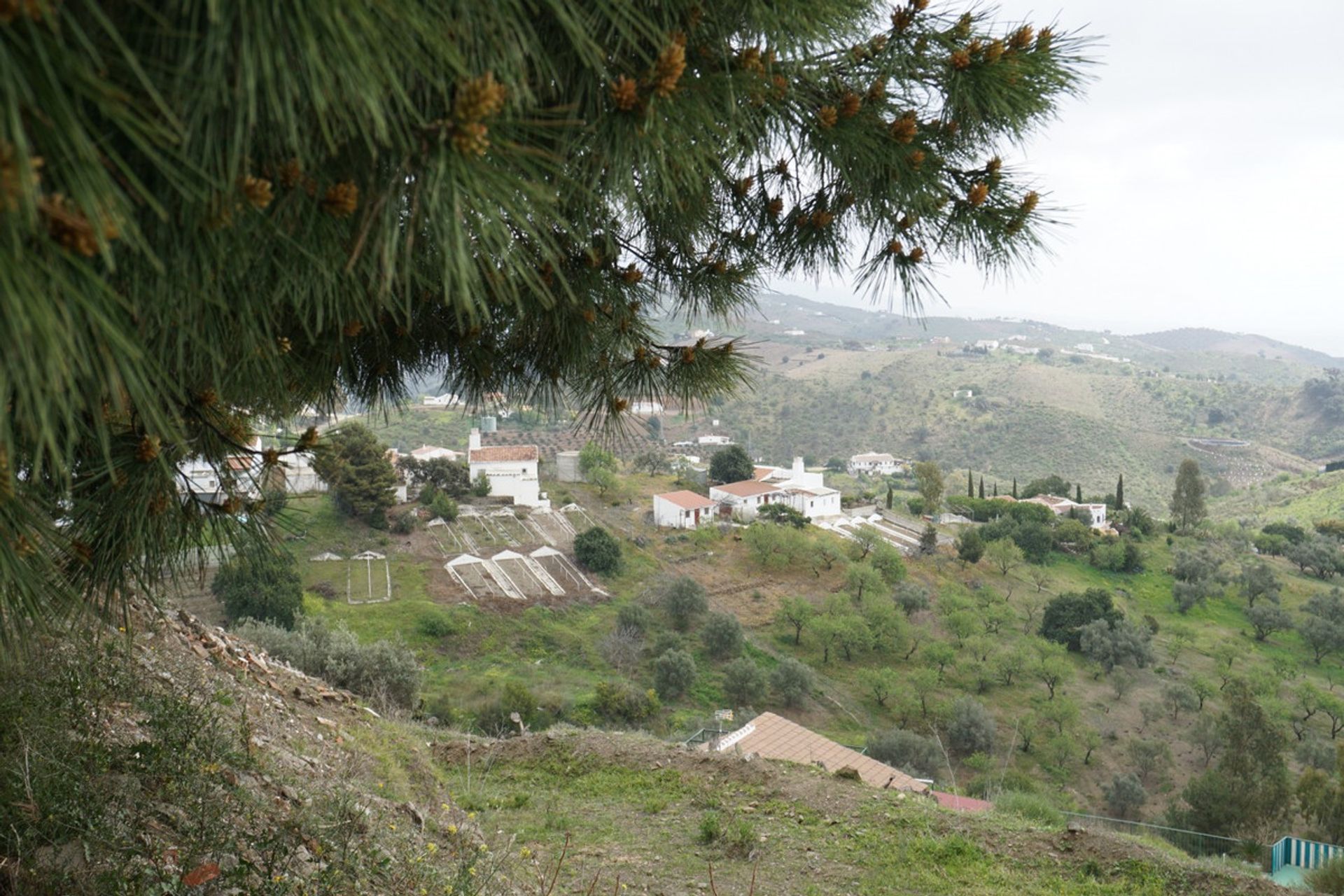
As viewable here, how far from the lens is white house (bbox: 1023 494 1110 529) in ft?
120

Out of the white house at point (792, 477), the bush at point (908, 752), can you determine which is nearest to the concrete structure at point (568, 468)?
the white house at point (792, 477)

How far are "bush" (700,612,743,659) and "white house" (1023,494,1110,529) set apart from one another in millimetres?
18976

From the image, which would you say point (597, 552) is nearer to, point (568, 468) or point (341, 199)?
point (568, 468)

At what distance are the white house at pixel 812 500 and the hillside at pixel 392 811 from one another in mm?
28768

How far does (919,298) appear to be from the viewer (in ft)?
6.50

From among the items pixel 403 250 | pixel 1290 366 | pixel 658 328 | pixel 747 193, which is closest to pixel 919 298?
pixel 747 193

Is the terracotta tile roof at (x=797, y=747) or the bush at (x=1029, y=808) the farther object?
the terracotta tile roof at (x=797, y=747)

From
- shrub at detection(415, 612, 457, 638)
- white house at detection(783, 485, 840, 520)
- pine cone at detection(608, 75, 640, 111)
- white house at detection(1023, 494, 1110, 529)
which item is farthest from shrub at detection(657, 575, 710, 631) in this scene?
pine cone at detection(608, 75, 640, 111)

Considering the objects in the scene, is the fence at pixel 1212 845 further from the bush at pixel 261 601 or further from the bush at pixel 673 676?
the bush at pixel 261 601

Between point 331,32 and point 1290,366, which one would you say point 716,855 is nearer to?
point 331,32

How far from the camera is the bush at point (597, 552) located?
27.3m

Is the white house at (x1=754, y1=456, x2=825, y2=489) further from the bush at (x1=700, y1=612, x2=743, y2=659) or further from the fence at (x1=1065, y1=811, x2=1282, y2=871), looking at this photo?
the fence at (x1=1065, y1=811, x2=1282, y2=871)

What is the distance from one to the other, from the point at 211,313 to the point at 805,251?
1.44m

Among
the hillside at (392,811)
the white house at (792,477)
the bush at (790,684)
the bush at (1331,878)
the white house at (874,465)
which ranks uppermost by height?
the hillside at (392,811)
